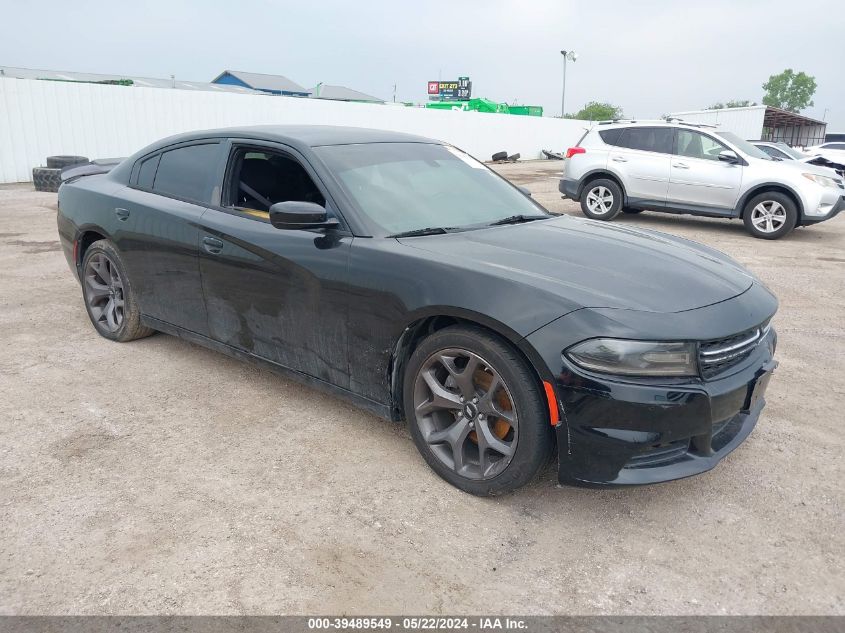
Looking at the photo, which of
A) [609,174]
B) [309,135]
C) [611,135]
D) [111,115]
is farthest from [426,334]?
[111,115]

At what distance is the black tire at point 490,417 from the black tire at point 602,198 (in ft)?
28.6

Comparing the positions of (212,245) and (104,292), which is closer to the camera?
(212,245)

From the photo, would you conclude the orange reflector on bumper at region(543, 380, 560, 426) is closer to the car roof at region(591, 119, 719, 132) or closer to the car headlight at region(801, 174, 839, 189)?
the car headlight at region(801, 174, 839, 189)

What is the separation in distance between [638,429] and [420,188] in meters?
1.81

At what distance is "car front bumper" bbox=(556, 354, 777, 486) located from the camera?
2482 millimetres

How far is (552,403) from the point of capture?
2.57m

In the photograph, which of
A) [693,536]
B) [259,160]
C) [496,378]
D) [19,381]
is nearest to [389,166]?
[259,160]

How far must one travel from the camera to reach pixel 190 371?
4.32 meters

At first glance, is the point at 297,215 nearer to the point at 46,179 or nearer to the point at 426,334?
the point at 426,334

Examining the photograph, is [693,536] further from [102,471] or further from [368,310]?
[102,471]

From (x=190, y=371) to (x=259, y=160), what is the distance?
1.45 metres

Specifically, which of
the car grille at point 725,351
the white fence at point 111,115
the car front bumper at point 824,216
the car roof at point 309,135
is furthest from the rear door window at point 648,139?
the white fence at point 111,115

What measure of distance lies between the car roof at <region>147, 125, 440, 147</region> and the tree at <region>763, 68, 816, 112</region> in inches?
5603

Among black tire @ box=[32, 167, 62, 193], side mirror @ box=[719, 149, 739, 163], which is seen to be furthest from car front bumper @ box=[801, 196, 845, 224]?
black tire @ box=[32, 167, 62, 193]
